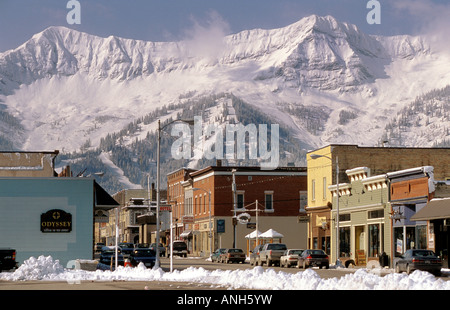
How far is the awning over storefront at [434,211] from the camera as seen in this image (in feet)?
188

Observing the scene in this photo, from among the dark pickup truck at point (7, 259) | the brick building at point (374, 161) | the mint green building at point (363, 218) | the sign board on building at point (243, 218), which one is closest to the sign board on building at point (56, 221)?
the dark pickup truck at point (7, 259)

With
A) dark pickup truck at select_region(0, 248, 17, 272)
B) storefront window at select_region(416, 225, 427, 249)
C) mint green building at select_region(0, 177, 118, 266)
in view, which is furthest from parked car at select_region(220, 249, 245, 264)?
dark pickup truck at select_region(0, 248, 17, 272)

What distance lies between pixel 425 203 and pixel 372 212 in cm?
977

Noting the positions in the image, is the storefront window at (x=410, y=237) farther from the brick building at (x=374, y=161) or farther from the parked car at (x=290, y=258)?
the brick building at (x=374, y=161)

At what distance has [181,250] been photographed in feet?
363

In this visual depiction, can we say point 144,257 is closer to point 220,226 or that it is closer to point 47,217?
point 47,217

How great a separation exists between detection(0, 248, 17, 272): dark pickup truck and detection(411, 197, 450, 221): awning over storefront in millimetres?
25948

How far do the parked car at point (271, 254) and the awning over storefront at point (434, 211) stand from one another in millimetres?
15255

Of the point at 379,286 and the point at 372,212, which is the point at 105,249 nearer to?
the point at 372,212

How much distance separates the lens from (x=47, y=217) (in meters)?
55.4

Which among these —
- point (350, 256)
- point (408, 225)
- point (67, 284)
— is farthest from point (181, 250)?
point (67, 284)

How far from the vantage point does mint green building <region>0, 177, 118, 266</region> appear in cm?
5522

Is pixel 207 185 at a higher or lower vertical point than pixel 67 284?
higher

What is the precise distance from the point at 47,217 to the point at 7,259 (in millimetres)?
7739
